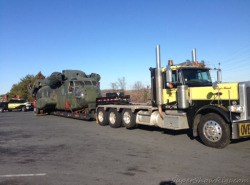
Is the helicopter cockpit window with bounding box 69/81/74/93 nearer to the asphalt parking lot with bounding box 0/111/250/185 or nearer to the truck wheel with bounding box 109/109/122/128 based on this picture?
the truck wheel with bounding box 109/109/122/128

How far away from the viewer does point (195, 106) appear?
8828 millimetres

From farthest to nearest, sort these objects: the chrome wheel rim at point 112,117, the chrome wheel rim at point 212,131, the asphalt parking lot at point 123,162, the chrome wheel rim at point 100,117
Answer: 1. the chrome wheel rim at point 100,117
2. the chrome wheel rim at point 112,117
3. the chrome wheel rim at point 212,131
4. the asphalt parking lot at point 123,162

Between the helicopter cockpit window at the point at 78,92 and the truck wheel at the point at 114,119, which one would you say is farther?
the helicopter cockpit window at the point at 78,92

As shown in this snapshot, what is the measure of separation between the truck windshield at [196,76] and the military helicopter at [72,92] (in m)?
7.99

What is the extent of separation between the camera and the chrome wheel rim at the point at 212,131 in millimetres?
7645

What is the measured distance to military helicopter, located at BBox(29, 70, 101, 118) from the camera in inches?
658

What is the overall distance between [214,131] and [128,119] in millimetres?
5175

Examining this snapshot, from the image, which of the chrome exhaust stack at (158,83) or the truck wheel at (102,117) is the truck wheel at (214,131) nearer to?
the chrome exhaust stack at (158,83)

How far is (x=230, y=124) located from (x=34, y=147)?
6.21m

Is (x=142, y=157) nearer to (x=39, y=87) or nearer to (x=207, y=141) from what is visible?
(x=207, y=141)

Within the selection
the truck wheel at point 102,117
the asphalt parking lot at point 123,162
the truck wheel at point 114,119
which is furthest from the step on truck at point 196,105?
the truck wheel at point 102,117

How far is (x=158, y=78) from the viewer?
9.73 m

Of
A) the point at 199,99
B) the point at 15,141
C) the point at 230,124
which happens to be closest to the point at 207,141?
the point at 230,124

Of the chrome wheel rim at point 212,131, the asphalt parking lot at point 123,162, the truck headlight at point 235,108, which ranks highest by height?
the truck headlight at point 235,108
